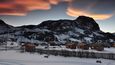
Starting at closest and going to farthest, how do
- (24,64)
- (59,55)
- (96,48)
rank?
(24,64) < (59,55) < (96,48)

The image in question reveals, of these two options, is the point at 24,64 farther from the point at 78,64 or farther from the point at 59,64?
the point at 78,64

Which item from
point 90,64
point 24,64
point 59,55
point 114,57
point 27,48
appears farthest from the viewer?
point 27,48

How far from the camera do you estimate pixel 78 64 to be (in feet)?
185

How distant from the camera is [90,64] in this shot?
57750mm

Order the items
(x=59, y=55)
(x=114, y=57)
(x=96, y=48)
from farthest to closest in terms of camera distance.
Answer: (x=96, y=48) < (x=59, y=55) < (x=114, y=57)

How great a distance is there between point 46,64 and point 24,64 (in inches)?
229

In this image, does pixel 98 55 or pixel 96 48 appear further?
pixel 96 48

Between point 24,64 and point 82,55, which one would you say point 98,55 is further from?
point 24,64

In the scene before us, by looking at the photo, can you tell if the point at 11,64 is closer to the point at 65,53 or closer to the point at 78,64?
the point at 78,64

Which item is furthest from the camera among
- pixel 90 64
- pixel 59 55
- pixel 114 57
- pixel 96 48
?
pixel 96 48

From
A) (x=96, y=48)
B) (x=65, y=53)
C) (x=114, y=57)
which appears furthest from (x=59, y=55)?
(x=96, y=48)

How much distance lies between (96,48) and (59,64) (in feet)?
199

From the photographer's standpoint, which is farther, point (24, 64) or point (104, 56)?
point (104, 56)

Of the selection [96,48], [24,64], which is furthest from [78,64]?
[96,48]
